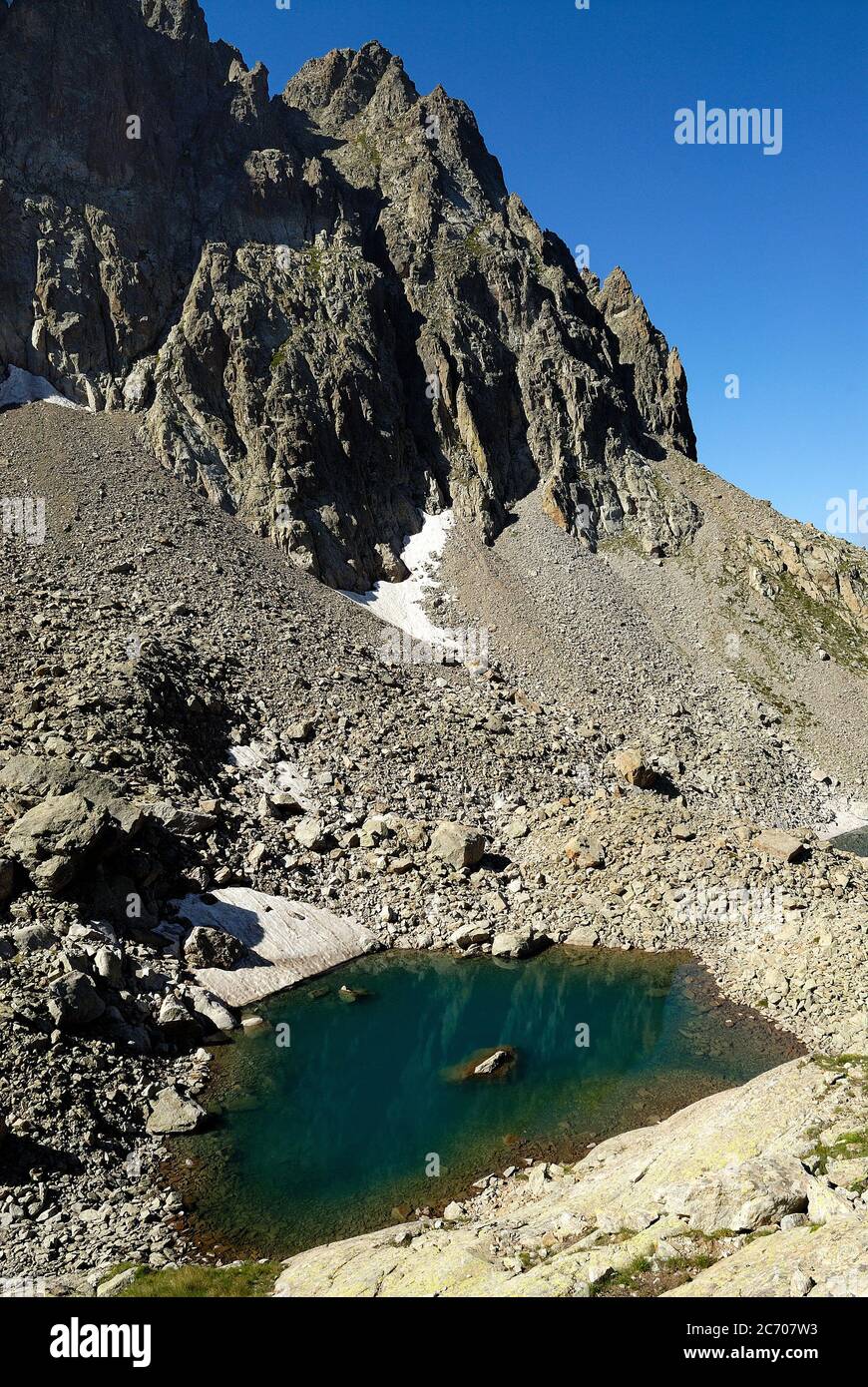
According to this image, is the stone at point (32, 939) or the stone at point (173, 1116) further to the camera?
the stone at point (32, 939)

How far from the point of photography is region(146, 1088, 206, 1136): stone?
2247cm

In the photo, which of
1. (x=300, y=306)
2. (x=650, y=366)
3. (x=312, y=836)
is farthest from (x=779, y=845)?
(x=650, y=366)

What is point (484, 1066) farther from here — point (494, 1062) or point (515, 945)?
point (515, 945)

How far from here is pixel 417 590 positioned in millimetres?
74250

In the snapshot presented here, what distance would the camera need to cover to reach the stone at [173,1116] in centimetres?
2247

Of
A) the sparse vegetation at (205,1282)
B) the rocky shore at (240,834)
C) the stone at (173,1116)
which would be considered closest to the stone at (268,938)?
the rocky shore at (240,834)

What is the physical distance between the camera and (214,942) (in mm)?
31734

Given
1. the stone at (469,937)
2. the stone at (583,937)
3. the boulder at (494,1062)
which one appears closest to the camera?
the boulder at (494,1062)

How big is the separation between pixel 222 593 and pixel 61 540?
38.3ft

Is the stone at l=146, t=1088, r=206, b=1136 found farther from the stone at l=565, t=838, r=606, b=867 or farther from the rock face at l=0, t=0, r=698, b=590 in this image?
the rock face at l=0, t=0, r=698, b=590

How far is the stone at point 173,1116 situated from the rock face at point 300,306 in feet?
169

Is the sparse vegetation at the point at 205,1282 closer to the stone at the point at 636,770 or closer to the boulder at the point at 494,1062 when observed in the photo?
the boulder at the point at 494,1062

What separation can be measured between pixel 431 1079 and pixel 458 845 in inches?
551
